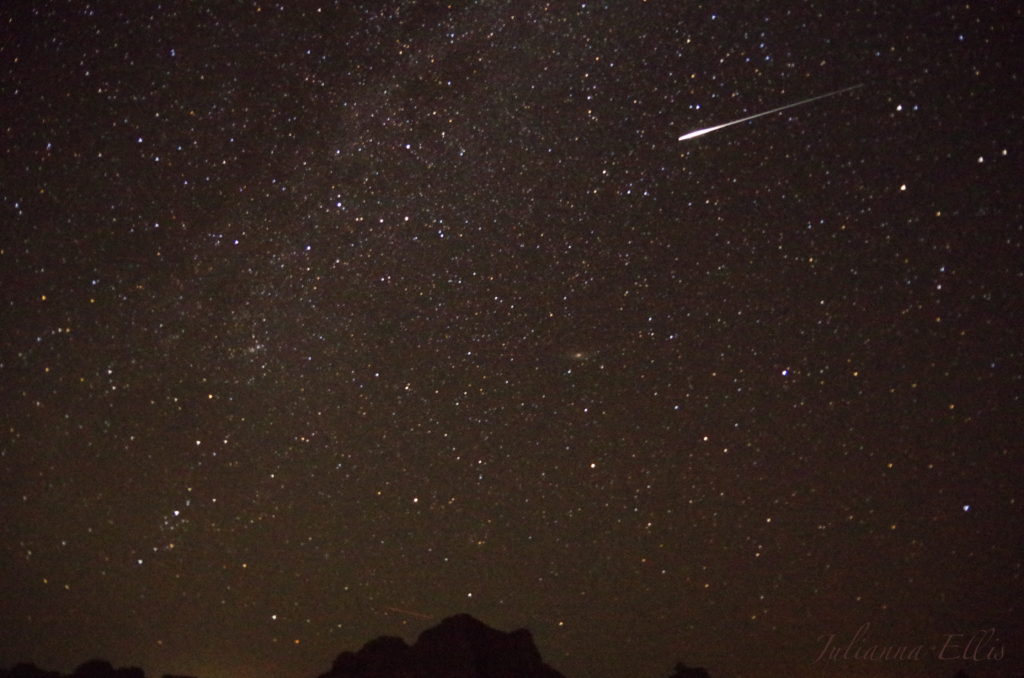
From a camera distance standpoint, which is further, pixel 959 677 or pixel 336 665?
pixel 336 665

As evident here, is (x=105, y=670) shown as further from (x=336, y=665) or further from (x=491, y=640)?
(x=491, y=640)

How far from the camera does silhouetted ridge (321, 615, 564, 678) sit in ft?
47.5

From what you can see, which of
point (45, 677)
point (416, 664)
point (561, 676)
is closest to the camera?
point (416, 664)

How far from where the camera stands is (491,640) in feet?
51.0

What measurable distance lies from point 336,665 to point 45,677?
45.3 feet

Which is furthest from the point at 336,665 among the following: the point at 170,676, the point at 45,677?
the point at 45,677

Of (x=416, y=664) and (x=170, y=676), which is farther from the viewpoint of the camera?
(x=170, y=676)

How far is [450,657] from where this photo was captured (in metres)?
14.6

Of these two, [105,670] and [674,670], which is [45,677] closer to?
[105,670]

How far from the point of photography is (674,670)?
13.8 m

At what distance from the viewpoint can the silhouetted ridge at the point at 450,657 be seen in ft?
47.5

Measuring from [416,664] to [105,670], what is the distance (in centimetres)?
1154

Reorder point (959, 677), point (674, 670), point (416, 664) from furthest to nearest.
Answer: point (416, 664) → point (674, 670) → point (959, 677)

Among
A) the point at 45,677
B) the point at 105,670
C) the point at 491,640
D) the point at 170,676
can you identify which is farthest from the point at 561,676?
the point at 45,677
